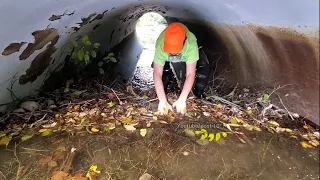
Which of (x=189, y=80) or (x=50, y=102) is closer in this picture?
(x=189, y=80)

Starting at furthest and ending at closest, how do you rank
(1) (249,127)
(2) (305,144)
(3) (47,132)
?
(1) (249,127) → (2) (305,144) → (3) (47,132)

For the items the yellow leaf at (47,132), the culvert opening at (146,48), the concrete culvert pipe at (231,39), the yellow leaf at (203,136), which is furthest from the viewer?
the culvert opening at (146,48)

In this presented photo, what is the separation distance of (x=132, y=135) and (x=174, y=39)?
3.38ft

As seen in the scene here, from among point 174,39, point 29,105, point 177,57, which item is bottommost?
point 29,105

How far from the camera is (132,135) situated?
3.07 meters

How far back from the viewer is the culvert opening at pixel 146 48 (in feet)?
17.5

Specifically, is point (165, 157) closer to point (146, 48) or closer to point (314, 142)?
point (314, 142)

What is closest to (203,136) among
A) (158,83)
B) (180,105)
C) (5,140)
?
(180,105)

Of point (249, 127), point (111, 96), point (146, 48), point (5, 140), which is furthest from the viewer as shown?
point (146, 48)

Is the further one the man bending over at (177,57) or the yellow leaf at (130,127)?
the yellow leaf at (130,127)

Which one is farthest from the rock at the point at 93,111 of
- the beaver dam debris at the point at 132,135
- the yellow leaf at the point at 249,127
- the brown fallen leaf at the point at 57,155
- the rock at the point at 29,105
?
the yellow leaf at the point at 249,127

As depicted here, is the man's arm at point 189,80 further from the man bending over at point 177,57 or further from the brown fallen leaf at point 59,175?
the brown fallen leaf at point 59,175

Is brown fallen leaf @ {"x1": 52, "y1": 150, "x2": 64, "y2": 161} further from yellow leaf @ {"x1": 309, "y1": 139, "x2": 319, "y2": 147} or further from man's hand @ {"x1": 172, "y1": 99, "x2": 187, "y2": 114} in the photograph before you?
yellow leaf @ {"x1": 309, "y1": 139, "x2": 319, "y2": 147}

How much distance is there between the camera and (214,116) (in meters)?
3.56
